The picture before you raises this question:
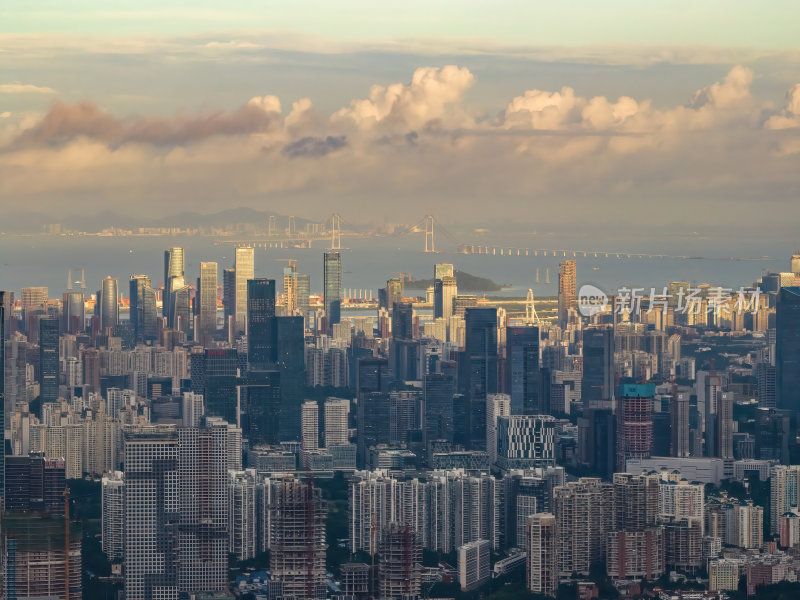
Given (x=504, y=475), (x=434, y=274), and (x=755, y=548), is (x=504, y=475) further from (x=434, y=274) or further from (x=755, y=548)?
(x=434, y=274)

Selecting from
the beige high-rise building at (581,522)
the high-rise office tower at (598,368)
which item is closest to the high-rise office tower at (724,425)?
the high-rise office tower at (598,368)

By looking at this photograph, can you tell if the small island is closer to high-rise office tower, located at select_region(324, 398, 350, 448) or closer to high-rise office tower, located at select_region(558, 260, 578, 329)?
high-rise office tower, located at select_region(558, 260, 578, 329)

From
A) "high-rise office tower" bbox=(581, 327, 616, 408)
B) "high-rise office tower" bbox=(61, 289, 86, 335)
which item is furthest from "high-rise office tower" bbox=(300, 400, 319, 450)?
"high-rise office tower" bbox=(61, 289, 86, 335)

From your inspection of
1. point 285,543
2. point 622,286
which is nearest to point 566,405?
point 622,286

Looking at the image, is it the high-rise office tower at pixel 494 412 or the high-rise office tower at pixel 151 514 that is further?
the high-rise office tower at pixel 494 412

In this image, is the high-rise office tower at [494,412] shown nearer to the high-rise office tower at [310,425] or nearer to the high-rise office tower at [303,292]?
the high-rise office tower at [310,425]

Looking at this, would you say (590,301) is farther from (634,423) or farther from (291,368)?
(634,423)

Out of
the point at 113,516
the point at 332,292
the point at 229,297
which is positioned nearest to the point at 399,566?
the point at 113,516
